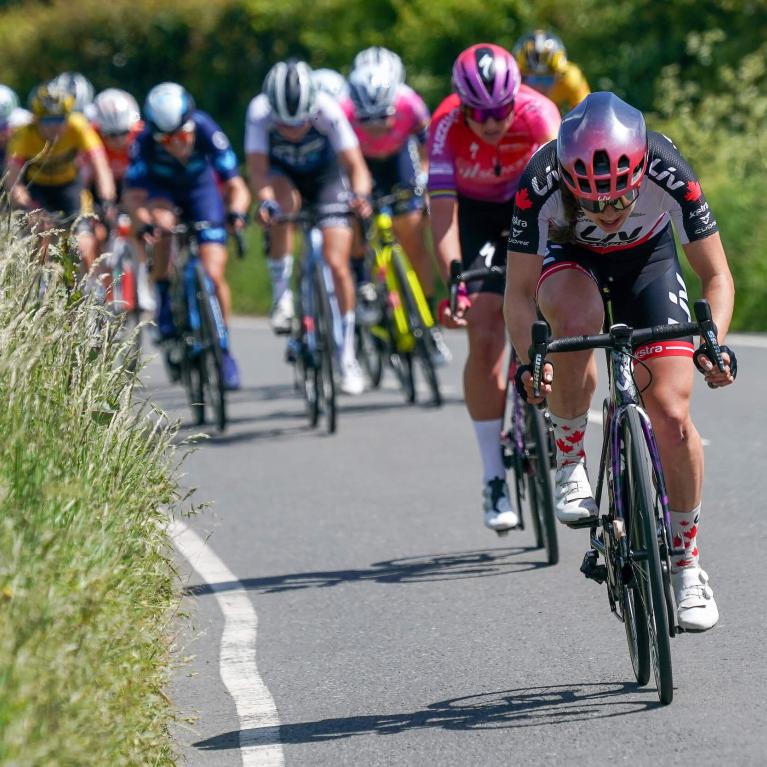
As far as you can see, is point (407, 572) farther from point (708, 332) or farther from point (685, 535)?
point (708, 332)

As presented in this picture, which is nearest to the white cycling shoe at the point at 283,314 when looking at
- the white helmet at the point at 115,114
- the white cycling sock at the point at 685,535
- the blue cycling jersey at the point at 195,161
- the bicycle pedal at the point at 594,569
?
the blue cycling jersey at the point at 195,161

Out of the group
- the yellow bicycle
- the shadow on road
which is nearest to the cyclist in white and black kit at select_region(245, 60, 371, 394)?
the yellow bicycle

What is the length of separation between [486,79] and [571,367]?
7.25 ft

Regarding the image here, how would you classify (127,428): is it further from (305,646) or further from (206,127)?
(206,127)

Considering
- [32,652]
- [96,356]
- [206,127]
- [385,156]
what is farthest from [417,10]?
[32,652]

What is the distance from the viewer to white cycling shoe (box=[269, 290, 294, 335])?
43.0 feet

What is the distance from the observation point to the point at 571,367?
636 centimetres

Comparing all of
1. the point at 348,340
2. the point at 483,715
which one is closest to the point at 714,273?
the point at 483,715

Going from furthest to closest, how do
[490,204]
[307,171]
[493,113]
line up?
[307,171] → [490,204] → [493,113]

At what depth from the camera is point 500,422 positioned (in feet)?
27.4

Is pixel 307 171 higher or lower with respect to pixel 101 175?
lower

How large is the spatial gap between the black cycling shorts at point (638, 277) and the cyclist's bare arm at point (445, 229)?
75.6 inches

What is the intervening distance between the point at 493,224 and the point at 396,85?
5688 mm

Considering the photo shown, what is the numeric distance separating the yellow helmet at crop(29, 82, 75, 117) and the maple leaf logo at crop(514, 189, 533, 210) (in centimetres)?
897
